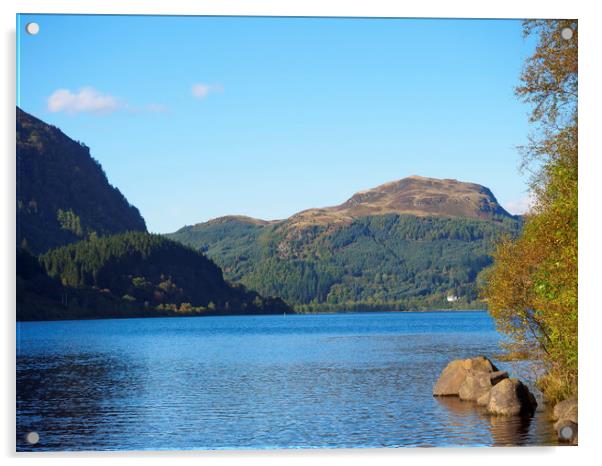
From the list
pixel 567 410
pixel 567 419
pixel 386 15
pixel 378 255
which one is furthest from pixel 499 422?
pixel 378 255

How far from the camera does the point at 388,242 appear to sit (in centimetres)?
2973

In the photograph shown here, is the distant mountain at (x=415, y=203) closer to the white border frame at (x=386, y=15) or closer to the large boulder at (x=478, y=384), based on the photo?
the large boulder at (x=478, y=384)

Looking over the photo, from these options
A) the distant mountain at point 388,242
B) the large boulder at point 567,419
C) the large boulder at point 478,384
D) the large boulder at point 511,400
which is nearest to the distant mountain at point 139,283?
the distant mountain at point 388,242

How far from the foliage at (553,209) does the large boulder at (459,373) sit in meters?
3.83

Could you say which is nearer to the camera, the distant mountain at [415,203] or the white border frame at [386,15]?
the white border frame at [386,15]

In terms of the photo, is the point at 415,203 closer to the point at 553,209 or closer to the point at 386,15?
the point at 553,209

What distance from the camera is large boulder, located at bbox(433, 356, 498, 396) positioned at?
20875 millimetres

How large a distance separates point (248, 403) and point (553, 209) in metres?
10.0

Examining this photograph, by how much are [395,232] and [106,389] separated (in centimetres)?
1056

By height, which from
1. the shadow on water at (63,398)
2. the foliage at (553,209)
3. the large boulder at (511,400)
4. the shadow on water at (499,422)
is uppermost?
the foliage at (553,209)

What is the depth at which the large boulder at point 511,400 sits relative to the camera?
17.2 m

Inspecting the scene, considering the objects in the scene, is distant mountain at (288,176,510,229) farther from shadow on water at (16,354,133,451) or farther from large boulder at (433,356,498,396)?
shadow on water at (16,354,133,451)

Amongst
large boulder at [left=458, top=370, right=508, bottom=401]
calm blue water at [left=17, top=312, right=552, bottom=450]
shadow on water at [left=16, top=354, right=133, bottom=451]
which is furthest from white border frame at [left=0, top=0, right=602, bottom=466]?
large boulder at [left=458, top=370, right=508, bottom=401]

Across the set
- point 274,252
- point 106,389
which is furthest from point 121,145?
point 274,252
